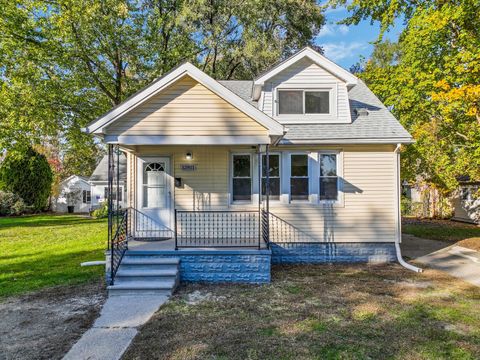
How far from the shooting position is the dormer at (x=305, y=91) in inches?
365

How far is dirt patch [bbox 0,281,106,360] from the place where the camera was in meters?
4.22

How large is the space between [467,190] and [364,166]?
14.3 metres

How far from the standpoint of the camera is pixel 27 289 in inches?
265

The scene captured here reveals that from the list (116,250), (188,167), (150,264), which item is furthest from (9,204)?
(150,264)

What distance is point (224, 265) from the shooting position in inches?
286

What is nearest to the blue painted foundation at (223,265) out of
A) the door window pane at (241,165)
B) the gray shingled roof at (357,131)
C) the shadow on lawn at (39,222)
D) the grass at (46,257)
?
the grass at (46,257)

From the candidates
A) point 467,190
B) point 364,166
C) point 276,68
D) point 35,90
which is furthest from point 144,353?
point 467,190

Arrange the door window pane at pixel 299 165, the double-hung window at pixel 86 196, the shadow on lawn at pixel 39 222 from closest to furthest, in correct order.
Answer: the door window pane at pixel 299 165, the shadow on lawn at pixel 39 222, the double-hung window at pixel 86 196

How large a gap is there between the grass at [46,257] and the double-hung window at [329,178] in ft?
21.5

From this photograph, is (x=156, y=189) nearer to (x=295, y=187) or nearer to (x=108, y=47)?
(x=295, y=187)

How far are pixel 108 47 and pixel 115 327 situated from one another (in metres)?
14.3

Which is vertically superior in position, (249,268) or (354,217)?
(354,217)

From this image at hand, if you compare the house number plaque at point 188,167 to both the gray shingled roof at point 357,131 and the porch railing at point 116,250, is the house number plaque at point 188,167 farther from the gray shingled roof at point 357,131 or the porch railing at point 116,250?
the gray shingled roof at point 357,131

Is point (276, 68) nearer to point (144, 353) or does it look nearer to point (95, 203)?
point (144, 353)
